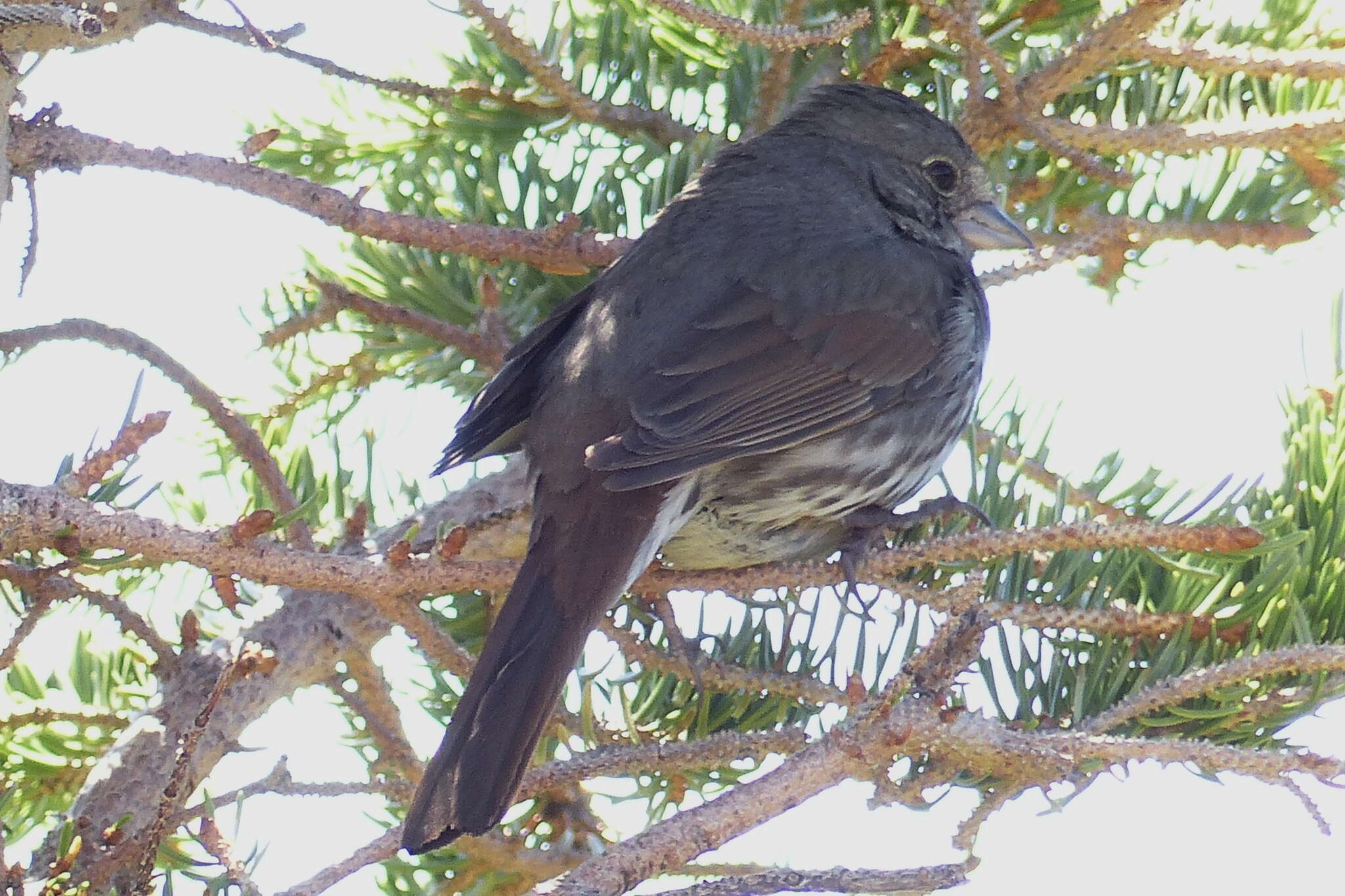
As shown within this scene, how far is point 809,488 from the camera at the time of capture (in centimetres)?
279

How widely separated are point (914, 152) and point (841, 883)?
6.91 feet

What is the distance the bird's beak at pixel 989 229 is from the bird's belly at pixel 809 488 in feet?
1.34

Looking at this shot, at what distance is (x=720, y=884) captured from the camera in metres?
1.60

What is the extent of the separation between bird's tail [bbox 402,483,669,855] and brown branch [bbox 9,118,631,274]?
1.47 ft

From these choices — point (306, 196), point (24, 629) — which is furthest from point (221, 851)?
point (306, 196)

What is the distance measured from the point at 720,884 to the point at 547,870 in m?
0.89

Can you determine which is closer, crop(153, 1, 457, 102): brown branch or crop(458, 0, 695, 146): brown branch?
crop(153, 1, 457, 102): brown branch

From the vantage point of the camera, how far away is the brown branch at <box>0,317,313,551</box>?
1.95 m

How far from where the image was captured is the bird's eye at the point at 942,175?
3.26m

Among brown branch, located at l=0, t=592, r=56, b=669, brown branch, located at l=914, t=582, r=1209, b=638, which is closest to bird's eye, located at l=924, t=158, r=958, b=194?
brown branch, located at l=914, t=582, r=1209, b=638

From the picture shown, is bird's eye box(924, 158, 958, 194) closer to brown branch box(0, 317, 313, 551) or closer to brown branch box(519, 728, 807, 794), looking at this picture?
brown branch box(519, 728, 807, 794)

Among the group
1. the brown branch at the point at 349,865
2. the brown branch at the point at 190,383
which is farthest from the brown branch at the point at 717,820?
the brown branch at the point at 190,383

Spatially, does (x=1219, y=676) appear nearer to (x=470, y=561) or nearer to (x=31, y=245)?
(x=470, y=561)

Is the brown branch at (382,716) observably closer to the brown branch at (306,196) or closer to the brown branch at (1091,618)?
the brown branch at (306,196)
